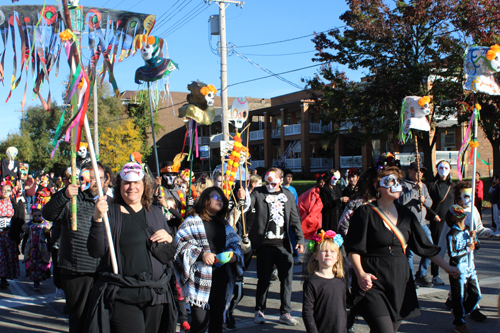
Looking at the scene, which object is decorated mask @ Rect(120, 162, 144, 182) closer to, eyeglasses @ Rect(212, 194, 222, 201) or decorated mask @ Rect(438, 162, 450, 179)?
eyeglasses @ Rect(212, 194, 222, 201)

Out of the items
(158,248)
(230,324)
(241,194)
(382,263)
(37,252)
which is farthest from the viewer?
(37,252)

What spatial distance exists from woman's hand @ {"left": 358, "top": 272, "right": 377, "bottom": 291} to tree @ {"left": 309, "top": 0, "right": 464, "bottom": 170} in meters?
11.6

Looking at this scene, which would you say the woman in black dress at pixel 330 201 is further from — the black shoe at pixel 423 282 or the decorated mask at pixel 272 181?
the decorated mask at pixel 272 181

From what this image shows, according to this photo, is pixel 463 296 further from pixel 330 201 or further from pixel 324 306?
pixel 330 201

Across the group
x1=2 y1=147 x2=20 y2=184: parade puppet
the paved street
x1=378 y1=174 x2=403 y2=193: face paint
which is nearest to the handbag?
x1=378 y1=174 x2=403 y2=193: face paint

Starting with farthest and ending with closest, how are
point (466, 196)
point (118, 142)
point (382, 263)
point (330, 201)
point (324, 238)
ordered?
point (118, 142), point (330, 201), point (466, 196), point (324, 238), point (382, 263)

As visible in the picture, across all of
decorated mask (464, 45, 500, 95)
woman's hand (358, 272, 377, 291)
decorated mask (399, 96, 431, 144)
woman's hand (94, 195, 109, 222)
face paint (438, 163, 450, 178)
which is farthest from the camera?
face paint (438, 163, 450, 178)

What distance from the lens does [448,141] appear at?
28500 millimetres

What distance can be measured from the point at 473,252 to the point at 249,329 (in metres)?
2.84

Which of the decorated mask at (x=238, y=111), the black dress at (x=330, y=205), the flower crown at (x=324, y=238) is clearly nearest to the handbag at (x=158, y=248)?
the flower crown at (x=324, y=238)

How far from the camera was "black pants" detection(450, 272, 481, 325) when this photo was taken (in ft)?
15.9

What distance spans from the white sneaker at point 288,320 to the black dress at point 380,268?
5.93 ft

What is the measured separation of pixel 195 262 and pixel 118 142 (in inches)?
1206

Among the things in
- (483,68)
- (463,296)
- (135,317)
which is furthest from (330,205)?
(135,317)
